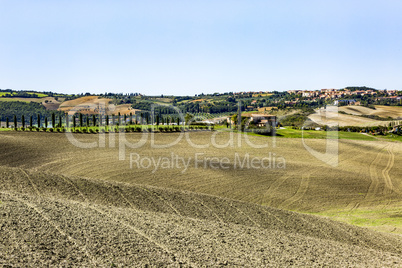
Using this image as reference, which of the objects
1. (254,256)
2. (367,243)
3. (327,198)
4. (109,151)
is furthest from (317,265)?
(109,151)

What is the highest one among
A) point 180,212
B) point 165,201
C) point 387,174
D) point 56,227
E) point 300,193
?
point 56,227

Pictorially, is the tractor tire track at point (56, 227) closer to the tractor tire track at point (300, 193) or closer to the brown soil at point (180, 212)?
the brown soil at point (180, 212)

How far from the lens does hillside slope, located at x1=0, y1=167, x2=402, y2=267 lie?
39.9 feet

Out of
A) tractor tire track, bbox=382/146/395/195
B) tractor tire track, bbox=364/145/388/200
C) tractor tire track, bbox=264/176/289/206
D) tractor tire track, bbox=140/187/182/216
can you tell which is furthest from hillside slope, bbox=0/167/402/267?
tractor tire track, bbox=382/146/395/195

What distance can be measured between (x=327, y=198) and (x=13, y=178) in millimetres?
24227

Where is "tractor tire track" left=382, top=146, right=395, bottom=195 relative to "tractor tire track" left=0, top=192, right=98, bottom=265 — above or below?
below

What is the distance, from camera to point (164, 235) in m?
14.7

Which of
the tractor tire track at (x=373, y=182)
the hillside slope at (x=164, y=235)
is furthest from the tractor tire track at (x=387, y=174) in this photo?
the hillside slope at (x=164, y=235)

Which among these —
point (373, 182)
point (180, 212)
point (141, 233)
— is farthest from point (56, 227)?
point (373, 182)

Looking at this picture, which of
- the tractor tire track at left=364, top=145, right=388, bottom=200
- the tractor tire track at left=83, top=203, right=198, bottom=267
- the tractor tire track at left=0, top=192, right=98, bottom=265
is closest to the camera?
the tractor tire track at left=0, top=192, right=98, bottom=265

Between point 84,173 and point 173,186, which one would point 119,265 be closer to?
point 173,186

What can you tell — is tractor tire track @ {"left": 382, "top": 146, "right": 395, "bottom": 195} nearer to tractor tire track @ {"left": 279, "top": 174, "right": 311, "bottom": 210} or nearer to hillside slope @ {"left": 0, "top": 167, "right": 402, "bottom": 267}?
tractor tire track @ {"left": 279, "top": 174, "right": 311, "bottom": 210}

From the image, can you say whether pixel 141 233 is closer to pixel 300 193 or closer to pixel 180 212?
pixel 180 212

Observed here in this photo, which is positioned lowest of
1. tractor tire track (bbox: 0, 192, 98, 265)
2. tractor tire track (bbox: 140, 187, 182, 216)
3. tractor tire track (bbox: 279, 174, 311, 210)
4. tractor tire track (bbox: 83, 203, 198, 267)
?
tractor tire track (bbox: 279, 174, 311, 210)
